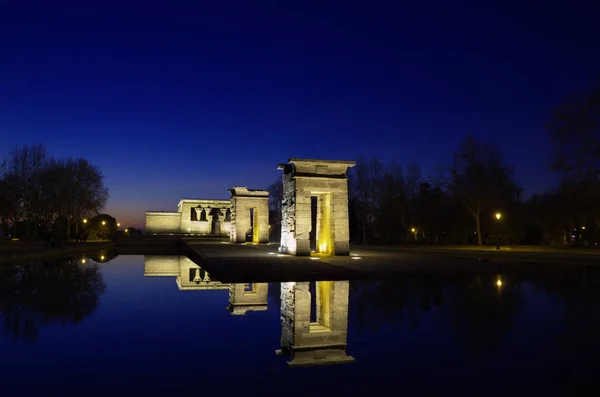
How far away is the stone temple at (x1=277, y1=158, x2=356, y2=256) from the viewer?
60.6ft

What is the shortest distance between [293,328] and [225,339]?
1091mm

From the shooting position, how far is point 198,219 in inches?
2037

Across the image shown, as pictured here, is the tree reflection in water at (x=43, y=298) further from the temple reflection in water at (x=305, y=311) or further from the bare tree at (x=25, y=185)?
the bare tree at (x=25, y=185)

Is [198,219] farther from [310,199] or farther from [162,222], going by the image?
[310,199]

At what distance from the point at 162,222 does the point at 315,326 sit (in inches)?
1946

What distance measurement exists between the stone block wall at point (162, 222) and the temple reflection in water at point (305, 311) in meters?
41.4

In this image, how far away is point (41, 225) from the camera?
38.2m

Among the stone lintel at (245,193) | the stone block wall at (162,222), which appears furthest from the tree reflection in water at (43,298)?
the stone block wall at (162,222)

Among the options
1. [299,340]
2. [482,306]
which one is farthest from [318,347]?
[482,306]

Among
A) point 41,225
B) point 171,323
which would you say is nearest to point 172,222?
point 41,225

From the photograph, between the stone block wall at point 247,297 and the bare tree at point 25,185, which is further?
the bare tree at point 25,185

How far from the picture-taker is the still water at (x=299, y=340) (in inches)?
163

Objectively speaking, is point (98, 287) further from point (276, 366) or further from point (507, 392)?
point (507, 392)

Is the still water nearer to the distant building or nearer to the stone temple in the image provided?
the stone temple
